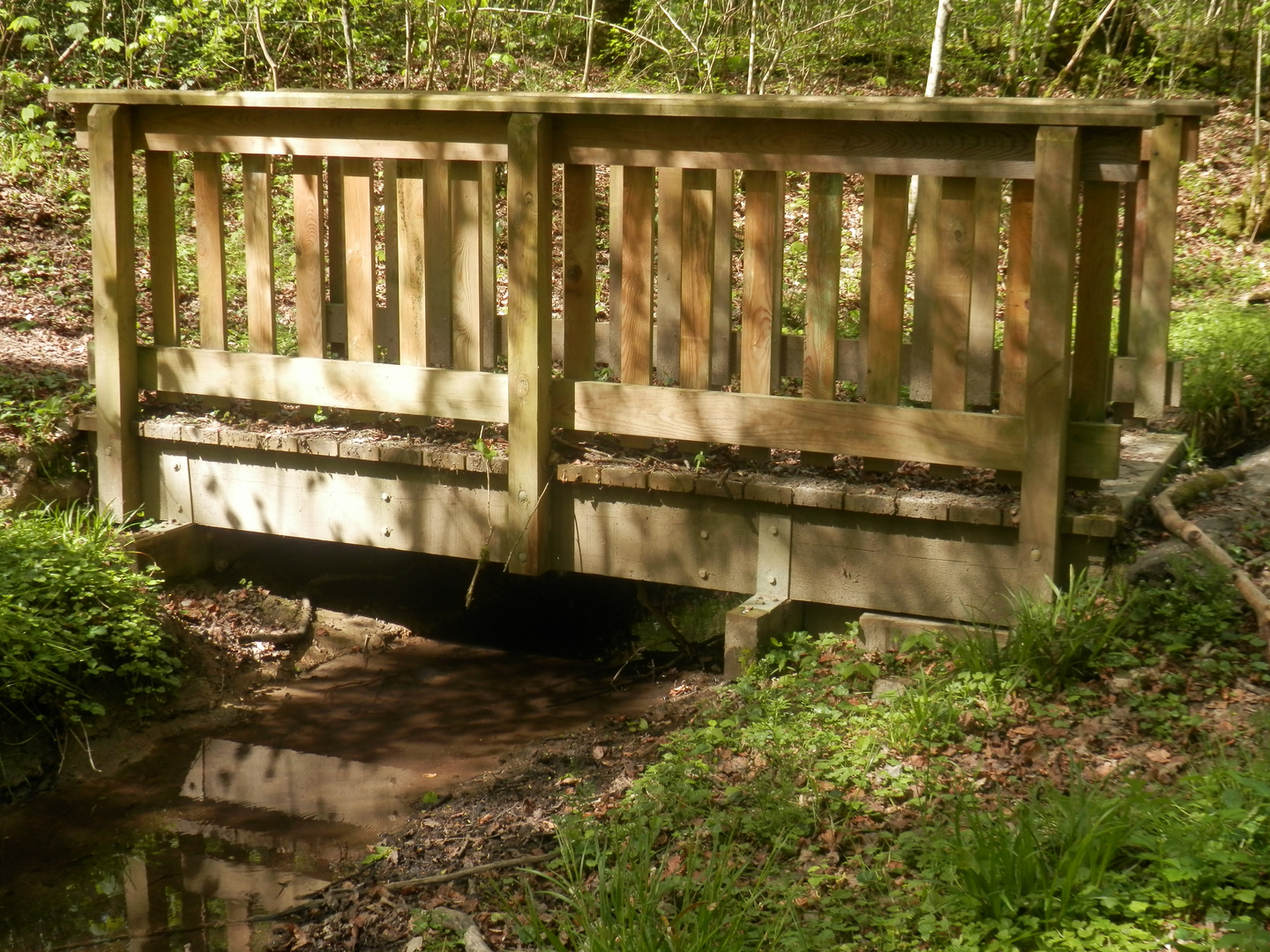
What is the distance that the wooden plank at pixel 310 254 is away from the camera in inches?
221

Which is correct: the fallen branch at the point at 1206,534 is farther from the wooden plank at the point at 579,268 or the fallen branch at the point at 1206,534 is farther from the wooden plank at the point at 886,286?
the wooden plank at the point at 579,268

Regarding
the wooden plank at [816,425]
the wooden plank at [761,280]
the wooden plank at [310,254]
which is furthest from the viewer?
the wooden plank at [310,254]

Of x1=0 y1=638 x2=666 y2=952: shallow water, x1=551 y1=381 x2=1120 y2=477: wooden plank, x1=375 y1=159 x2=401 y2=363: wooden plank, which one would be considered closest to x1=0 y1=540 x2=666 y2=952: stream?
x1=0 y1=638 x2=666 y2=952: shallow water

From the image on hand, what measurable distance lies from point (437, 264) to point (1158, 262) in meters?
3.35

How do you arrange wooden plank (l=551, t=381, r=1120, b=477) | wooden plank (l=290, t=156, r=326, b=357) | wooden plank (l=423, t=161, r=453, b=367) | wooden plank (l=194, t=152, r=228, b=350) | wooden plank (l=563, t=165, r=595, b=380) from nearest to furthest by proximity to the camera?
1. wooden plank (l=551, t=381, r=1120, b=477)
2. wooden plank (l=563, t=165, r=595, b=380)
3. wooden plank (l=423, t=161, r=453, b=367)
4. wooden plank (l=290, t=156, r=326, b=357)
5. wooden plank (l=194, t=152, r=228, b=350)

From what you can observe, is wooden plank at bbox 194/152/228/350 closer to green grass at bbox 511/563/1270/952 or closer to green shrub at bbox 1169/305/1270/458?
green grass at bbox 511/563/1270/952

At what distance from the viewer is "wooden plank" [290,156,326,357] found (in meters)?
5.62

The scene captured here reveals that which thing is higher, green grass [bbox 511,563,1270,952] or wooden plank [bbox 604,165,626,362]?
wooden plank [bbox 604,165,626,362]

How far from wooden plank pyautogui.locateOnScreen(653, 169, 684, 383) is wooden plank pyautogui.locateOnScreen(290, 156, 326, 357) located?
1.59m

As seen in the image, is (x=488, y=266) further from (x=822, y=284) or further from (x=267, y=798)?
(x=267, y=798)

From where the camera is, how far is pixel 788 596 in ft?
16.8

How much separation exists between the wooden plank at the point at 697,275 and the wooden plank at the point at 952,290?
0.89 meters

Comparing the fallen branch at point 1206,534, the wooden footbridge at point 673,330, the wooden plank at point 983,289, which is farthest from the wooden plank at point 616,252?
the fallen branch at point 1206,534

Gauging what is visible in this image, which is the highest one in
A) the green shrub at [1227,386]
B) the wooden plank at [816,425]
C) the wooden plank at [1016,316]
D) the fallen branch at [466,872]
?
the wooden plank at [1016,316]
